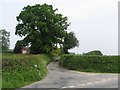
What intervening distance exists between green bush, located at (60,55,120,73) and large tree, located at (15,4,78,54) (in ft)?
41.1

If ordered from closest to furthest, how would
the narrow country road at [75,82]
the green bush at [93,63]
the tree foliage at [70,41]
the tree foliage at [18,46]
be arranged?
the narrow country road at [75,82] → the green bush at [93,63] → the tree foliage at [18,46] → the tree foliage at [70,41]

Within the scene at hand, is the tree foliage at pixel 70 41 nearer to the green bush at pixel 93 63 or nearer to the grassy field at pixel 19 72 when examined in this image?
the green bush at pixel 93 63

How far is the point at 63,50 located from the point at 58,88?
35.6 metres

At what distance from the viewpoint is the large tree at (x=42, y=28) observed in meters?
51.2

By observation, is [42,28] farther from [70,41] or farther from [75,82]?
[75,82]

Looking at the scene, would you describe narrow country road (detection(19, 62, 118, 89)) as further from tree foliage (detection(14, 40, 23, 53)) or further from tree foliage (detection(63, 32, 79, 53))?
tree foliage (detection(14, 40, 23, 53))

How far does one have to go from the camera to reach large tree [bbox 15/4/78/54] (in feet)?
168

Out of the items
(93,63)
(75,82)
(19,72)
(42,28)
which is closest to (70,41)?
Answer: (42,28)

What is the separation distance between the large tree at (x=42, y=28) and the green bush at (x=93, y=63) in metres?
12.5

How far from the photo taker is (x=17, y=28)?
181 feet

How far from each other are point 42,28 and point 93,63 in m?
16.2

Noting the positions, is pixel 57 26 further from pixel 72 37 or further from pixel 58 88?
pixel 58 88

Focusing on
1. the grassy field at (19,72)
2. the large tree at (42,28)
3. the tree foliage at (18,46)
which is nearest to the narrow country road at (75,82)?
the grassy field at (19,72)

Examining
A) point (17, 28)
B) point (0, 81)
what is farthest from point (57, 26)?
point (0, 81)
